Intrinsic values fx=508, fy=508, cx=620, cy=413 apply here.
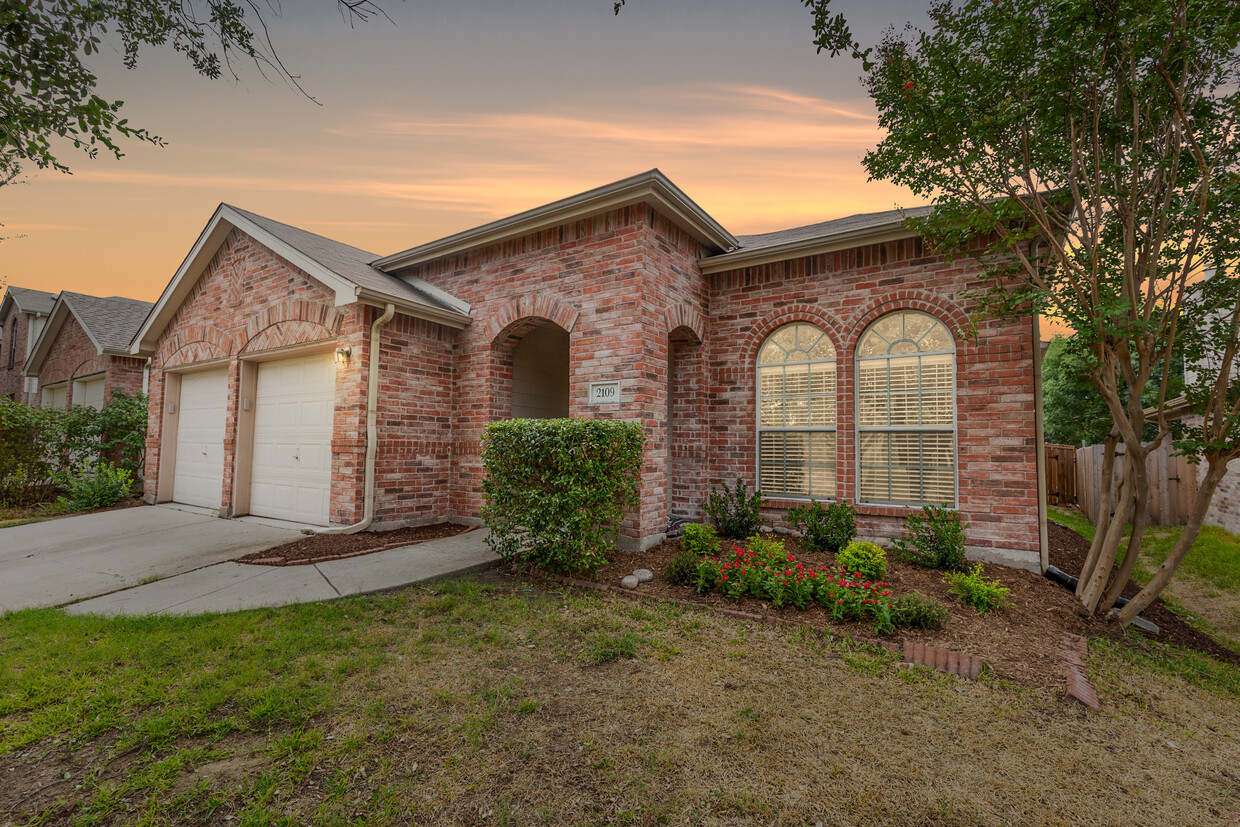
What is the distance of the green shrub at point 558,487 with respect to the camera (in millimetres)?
5055

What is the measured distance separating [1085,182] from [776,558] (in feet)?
14.2

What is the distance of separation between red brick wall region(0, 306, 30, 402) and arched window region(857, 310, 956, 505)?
24844 mm

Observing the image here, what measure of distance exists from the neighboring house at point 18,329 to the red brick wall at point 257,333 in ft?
39.5

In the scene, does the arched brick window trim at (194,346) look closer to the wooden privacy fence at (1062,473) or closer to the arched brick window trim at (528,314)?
the arched brick window trim at (528,314)

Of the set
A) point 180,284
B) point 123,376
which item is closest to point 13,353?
point 123,376

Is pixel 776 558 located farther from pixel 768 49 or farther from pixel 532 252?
pixel 532 252

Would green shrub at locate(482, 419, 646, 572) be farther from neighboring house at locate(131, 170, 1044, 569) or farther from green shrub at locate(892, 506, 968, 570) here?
green shrub at locate(892, 506, 968, 570)

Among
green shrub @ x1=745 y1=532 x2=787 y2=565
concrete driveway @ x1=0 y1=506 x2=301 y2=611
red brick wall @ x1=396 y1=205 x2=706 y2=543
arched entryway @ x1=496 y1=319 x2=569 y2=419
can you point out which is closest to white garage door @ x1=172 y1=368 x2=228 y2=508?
concrete driveway @ x1=0 y1=506 x2=301 y2=611

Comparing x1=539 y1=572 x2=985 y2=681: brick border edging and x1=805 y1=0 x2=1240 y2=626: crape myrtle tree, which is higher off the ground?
x1=805 y1=0 x2=1240 y2=626: crape myrtle tree

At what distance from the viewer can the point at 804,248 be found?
681 centimetres

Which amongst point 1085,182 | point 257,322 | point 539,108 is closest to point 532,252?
point 539,108

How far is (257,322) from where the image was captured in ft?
→ 27.5

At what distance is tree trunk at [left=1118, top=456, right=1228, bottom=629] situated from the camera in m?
4.09

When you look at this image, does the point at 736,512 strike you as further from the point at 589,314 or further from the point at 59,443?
the point at 59,443
